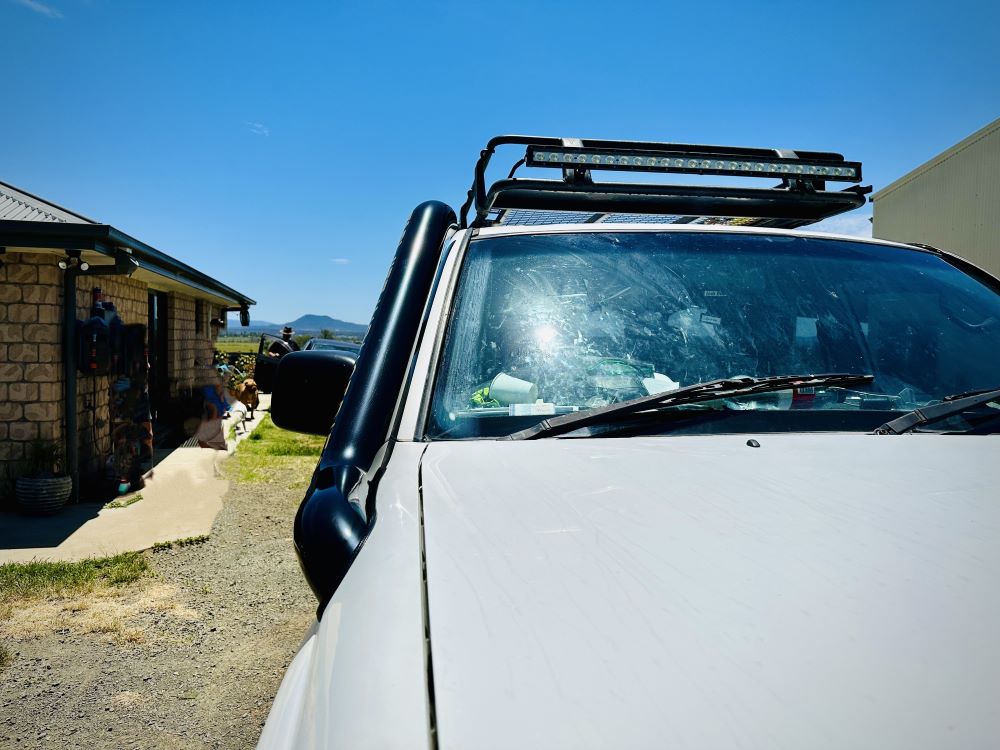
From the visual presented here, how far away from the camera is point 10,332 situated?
26.1 ft

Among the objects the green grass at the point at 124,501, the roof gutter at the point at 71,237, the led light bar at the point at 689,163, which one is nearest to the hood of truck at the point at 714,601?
the led light bar at the point at 689,163

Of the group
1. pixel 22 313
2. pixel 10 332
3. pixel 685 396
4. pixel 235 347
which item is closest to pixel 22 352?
pixel 10 332

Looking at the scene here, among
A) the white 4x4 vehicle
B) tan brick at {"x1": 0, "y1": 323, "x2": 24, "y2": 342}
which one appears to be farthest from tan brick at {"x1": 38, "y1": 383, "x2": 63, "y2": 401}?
the white 4x4 vehicle

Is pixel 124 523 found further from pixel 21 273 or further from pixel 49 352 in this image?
pixel 21 273

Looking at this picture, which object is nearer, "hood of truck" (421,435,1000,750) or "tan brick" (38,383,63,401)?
"hood of truck" (421,435,1000,750)

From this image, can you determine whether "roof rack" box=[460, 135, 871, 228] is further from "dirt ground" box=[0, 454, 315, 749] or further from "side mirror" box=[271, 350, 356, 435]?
"dirt ground" box=[0, 454, 315, 749]

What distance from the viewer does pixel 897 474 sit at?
119 centimetres

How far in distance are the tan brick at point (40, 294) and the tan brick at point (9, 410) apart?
1220mm

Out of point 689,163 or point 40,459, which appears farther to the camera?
point 40,459

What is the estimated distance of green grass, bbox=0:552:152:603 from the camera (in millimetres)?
5410

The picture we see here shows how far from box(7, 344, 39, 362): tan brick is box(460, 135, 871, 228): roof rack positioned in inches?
306

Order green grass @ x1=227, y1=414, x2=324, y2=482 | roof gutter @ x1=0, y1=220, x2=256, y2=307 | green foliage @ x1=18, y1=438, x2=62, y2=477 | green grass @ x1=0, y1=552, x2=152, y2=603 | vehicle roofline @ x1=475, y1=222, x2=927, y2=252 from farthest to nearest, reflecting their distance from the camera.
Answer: green grass @ x1=227, y1=414, x2=324, y2=482 < green foliage @ x1=18, y1=438, x2=62, y2=477 < roof gutter @ x1=0, y1=220, x2=256, y2=307 < green grass @ x1=0, y1=552, x2=152, y2=603 < vehicle roofline @ x1=475, y1=222, x2=927, y2=252

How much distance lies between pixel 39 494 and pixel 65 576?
2.39m

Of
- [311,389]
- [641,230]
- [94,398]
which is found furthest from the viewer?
[94,398]
